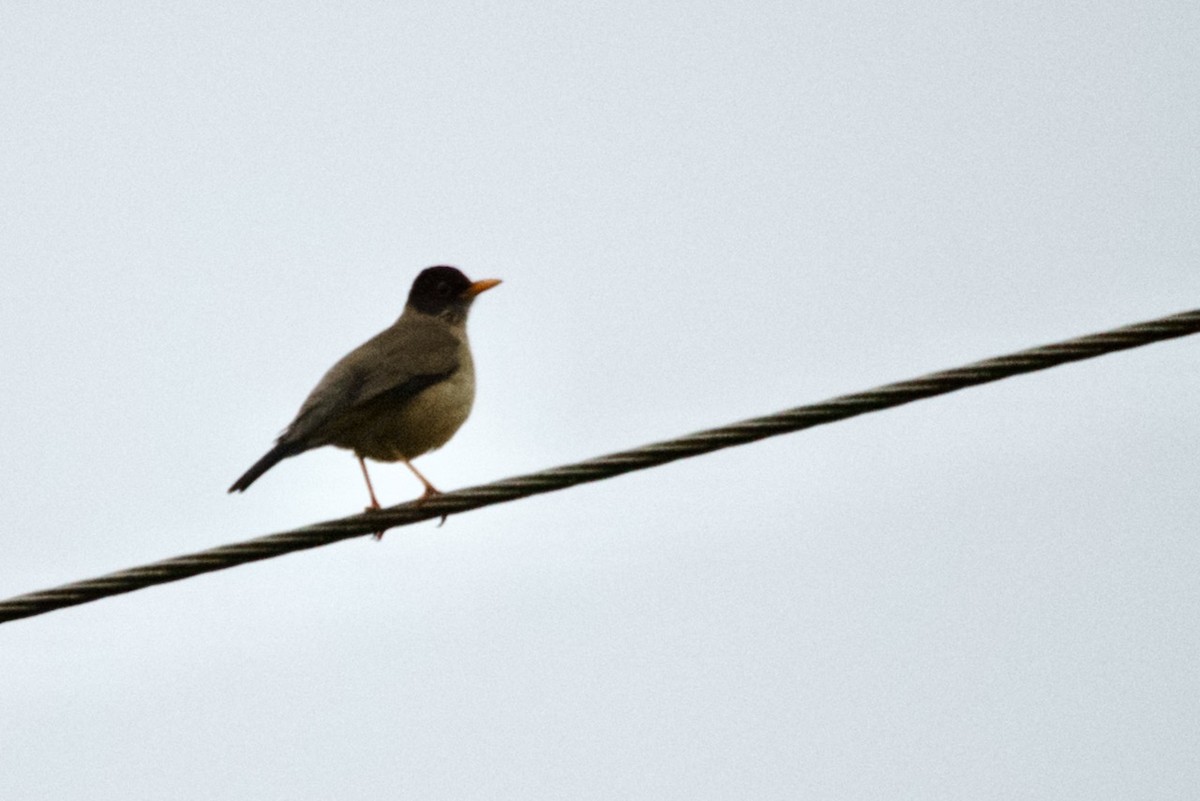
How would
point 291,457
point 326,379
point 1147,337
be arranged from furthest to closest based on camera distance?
point 326,379 < point 291,457 < point 1147,337

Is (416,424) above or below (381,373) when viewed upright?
below

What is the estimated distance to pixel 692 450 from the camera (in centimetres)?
569

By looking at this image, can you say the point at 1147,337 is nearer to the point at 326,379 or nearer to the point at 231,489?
the point at 231,489

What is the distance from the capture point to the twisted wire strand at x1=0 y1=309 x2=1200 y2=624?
541 centimetres

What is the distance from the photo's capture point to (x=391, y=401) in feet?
29.5

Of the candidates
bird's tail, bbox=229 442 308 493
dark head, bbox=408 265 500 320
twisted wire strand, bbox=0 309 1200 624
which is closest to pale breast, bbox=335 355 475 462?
bird's tail, bbox=229 442 308 493

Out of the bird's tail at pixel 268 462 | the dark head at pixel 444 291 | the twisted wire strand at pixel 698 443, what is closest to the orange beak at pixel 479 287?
the dark head at pixel 444 291

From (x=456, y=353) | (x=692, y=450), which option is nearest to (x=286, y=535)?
(x=692, y=450)

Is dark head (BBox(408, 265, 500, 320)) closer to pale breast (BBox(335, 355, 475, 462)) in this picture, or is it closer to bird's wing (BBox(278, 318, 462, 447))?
bird's wing (BBox(278, 318, 462, 447))

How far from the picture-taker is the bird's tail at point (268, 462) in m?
7.75

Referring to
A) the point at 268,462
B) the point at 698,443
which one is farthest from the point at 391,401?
the point at 698,443

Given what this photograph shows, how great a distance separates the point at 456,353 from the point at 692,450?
4.25 meters

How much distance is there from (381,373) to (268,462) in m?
1.17

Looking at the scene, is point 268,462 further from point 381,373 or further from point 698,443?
point 698,443
